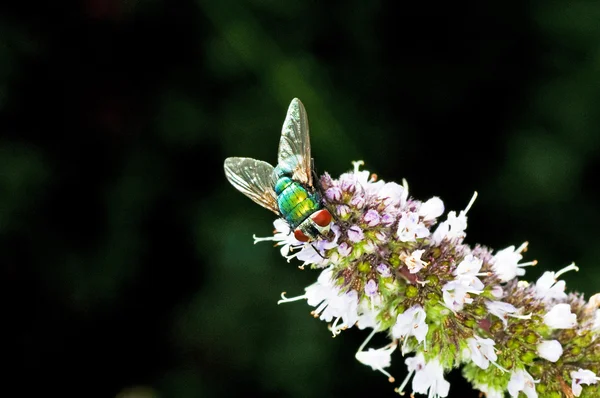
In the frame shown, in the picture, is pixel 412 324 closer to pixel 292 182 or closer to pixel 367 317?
pixel 367 317

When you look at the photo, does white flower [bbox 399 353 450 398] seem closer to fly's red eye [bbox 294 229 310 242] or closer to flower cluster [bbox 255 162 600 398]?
flower cluster [bbox 255 162 600 398]

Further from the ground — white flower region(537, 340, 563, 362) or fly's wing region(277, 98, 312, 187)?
fly's wing region(277, 98, 312, 187)

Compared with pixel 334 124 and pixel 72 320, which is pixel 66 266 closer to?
pixel 72 320

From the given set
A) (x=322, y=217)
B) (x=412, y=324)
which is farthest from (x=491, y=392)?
(x=322, y=217)

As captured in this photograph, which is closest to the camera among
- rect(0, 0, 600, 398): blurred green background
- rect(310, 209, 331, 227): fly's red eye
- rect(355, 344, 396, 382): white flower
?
rect(310, 209, 331, 227): fly's red eye

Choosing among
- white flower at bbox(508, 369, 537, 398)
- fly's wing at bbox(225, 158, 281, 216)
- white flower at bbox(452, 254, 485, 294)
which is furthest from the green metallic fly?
white flower at bbox(508, 369, 537, 398)

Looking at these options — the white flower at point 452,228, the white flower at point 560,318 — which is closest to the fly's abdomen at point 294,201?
the white flower at point 452,228

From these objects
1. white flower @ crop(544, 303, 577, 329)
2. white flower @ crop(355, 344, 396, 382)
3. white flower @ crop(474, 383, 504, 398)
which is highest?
white flower @ crop(544, 303, 577, 329)
